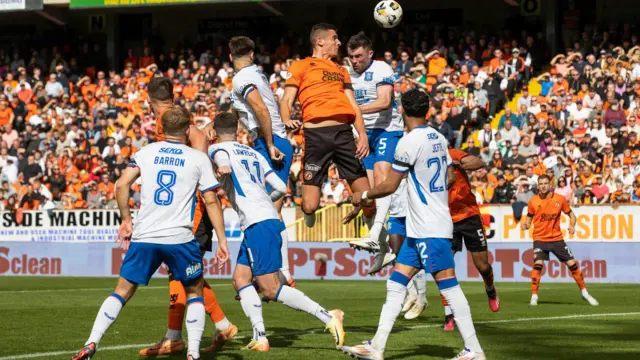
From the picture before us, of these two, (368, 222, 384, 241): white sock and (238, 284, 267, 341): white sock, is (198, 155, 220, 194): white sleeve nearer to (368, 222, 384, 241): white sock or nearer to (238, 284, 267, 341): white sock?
(238, 284, 267, 341): white sock

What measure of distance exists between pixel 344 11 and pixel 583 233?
16213 mm

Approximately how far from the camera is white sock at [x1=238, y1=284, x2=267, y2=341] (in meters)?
10.1

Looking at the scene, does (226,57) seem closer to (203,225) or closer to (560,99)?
(560,99)

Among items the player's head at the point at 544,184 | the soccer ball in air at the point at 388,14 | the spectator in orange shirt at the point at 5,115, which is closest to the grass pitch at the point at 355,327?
the player's head at the point at 544,184

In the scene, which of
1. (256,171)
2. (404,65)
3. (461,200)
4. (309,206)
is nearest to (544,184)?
(461,200)

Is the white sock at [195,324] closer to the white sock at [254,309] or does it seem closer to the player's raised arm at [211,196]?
the player's raised arm at [211,196]

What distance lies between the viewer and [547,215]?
19031 millimetres

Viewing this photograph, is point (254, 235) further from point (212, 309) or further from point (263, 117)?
point (263, 117)

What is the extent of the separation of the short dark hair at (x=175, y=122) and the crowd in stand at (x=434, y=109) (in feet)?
53.9

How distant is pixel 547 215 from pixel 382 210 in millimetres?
6666

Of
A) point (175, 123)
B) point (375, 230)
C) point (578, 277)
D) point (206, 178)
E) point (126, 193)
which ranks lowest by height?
point (578, 277)

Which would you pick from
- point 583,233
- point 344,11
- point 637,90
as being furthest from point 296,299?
point 344,11

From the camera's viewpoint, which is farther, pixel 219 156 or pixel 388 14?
pixel 388 14

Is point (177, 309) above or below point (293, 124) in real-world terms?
below
